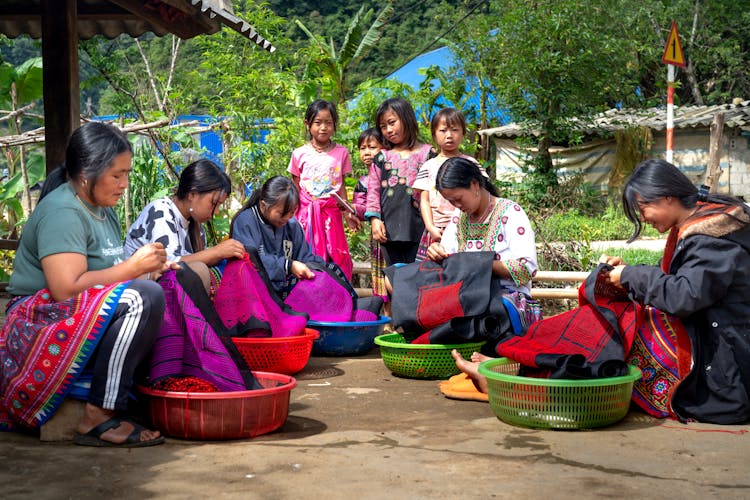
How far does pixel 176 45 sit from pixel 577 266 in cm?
704

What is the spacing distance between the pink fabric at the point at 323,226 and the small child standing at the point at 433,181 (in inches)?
32.7

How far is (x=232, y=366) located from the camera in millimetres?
3537

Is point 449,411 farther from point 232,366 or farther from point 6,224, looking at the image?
point 6,224

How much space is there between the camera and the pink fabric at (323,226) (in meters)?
6.44

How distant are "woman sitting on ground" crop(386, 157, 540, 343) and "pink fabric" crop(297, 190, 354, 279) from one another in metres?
1.49

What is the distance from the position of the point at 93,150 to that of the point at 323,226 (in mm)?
3192

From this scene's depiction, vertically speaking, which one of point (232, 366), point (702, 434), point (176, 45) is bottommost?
point (702, 434)

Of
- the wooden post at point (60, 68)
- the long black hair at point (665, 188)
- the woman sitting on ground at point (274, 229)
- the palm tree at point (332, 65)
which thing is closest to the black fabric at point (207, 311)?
the woman sitting on ground at point (274, 229)

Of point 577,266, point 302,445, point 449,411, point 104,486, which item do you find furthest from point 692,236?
point 577,266

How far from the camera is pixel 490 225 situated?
4938 millimetres

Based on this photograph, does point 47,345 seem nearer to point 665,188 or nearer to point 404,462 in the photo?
point 404,462

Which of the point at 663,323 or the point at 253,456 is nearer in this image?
the point at 253,456

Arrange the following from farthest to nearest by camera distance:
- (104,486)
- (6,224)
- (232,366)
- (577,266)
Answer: (6,224) → (577,266) → (232,366) → (104,486)

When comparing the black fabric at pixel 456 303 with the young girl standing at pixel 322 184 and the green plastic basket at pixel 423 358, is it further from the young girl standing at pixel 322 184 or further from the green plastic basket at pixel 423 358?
the young girl standing at pixel 322 184
